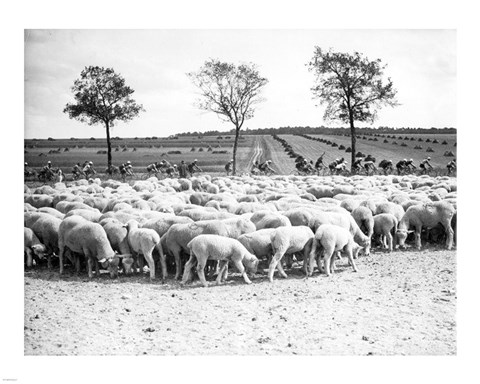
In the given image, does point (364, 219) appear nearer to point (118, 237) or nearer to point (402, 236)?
point (402, 236)

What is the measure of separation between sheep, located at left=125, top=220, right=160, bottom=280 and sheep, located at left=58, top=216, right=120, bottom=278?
36 cm

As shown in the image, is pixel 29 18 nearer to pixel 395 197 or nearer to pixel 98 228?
pixel 98 228

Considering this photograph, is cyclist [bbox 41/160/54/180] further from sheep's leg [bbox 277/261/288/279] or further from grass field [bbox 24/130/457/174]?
sheep's leg [bbox 277/261/288/279]

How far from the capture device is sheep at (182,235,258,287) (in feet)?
24.3

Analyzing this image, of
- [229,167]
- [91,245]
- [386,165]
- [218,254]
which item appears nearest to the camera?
[218,254]

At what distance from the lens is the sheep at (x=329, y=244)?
800 cm

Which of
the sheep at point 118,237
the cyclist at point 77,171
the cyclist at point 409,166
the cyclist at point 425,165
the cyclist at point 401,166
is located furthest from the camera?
the cyclist at point 401,166

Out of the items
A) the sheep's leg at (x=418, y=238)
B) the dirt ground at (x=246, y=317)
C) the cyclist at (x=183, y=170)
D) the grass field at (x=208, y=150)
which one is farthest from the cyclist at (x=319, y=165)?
the dirt ground at (x=246, y=317)

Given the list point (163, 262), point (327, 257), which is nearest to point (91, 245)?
point (163, 262)

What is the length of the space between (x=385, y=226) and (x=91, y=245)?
18.2 ft

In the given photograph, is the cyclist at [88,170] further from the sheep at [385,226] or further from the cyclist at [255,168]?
the sheep at [385,226]

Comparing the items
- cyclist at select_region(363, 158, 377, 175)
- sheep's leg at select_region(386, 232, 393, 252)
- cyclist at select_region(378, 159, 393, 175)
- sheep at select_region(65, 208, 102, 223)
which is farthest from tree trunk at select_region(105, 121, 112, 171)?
cyclist at select_region(378, 159, 393, 175)

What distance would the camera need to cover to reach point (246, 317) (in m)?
6.52

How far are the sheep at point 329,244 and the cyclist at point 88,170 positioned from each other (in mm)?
7126
